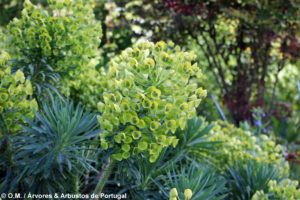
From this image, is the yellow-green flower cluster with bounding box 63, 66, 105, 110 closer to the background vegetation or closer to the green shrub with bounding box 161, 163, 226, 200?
the background vegetation

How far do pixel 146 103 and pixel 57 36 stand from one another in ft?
2.95

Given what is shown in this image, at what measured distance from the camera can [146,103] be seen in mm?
1747

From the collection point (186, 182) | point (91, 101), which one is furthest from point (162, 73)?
point (91, 101)

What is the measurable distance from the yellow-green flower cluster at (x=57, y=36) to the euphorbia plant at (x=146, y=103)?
71 centimetres

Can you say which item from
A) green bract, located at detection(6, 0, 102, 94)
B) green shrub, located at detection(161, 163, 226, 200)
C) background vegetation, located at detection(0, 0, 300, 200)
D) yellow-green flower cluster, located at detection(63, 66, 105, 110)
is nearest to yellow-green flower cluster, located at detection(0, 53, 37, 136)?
background vegetation, located at detection(0, 0, 300, 200)

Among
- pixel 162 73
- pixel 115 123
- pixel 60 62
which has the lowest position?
pixel 115 123

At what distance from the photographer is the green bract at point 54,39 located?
2439mm

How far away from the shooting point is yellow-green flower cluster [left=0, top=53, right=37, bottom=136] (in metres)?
2.03

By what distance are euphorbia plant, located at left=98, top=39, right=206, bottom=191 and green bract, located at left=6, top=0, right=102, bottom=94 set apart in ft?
2.34

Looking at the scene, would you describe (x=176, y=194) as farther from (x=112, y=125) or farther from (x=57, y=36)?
(x=57, y=36)

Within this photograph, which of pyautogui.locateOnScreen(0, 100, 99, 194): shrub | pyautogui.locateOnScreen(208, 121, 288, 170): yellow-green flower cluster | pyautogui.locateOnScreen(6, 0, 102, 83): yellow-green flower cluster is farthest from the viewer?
pyautogui.locateOnScreen(208, 121, 288, 170): yellow-green flower cluster

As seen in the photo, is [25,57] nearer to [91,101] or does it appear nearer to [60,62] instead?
[60,62]

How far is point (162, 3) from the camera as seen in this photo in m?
4.80

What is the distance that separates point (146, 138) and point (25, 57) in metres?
1.02
